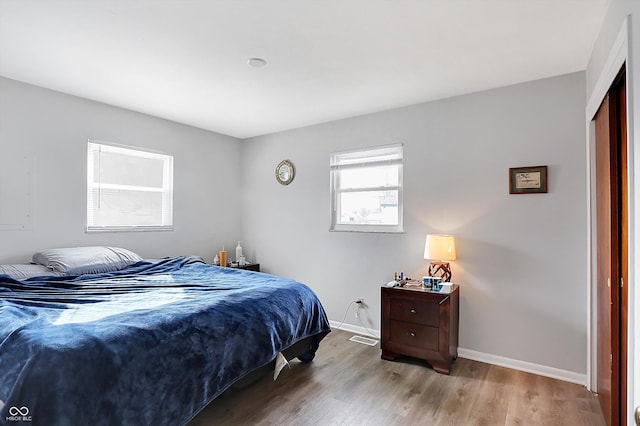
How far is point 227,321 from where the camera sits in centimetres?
214

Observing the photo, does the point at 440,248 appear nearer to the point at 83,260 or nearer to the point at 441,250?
the point at 441,250

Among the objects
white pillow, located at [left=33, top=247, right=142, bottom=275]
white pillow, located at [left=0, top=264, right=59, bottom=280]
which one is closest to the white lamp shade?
white pillow, located at [left=33, top=247, right=142, bottom=275]

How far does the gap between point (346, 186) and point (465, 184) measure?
137cm

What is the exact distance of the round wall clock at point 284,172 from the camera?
4.45 metres

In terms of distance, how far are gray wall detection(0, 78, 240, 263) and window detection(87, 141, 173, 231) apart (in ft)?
0.28

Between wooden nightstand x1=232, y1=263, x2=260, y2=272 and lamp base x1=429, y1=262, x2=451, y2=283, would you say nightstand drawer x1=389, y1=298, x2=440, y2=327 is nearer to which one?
lamp base x1=429, y1=262, x2=451, y2=283

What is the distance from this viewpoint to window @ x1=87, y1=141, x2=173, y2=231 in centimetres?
352

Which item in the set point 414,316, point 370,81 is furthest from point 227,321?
point 370,81

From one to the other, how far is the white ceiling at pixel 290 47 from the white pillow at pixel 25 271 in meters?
1.57

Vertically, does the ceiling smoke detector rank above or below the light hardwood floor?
above

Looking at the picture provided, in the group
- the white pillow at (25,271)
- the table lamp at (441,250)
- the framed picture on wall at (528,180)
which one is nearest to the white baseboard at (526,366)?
the table lamp at (441,250)

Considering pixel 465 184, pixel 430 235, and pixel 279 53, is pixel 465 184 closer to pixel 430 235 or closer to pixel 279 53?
pixel 430 235

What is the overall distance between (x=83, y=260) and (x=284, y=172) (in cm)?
241

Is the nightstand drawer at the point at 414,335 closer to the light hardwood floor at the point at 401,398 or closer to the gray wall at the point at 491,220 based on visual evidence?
the light hardwood floor at the point at 401,398
